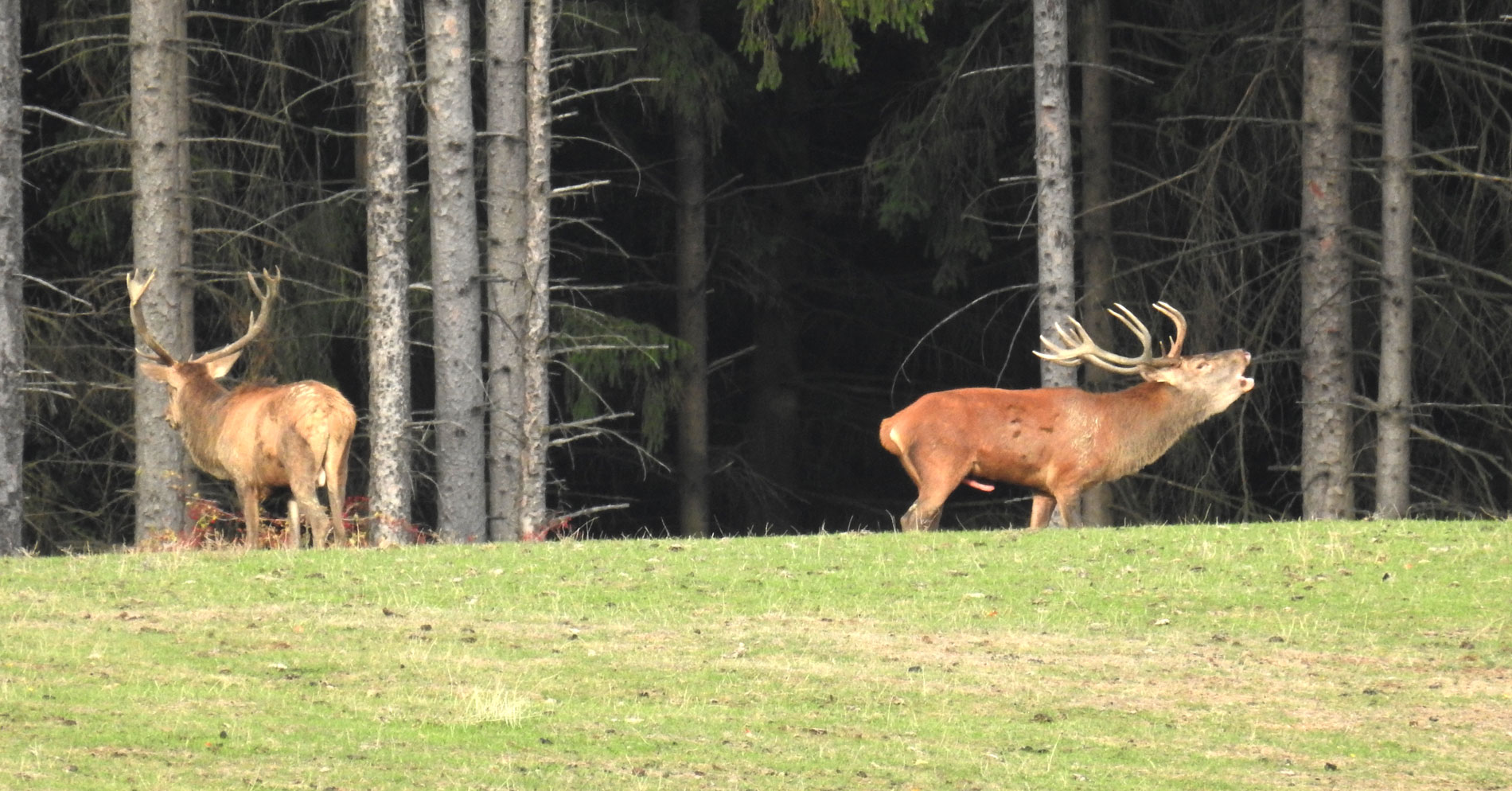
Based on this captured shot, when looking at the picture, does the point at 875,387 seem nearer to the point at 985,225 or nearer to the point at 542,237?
the point at 985,225

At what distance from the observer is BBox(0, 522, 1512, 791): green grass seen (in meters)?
8.91

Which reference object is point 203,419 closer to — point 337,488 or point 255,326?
point 255,326

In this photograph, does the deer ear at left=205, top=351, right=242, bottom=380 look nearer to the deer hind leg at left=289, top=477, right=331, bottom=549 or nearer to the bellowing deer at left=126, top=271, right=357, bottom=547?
the bellowing deer at left=126, top=271, right=357, bottom=547

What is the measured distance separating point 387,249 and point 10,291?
3.16 meters

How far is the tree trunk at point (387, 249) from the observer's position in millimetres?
17984

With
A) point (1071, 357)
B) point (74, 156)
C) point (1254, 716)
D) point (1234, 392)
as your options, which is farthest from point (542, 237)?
point (1254, 716)

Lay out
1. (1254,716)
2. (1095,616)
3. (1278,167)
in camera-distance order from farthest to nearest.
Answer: (1278,167) → (1095,616) → (1254,716)

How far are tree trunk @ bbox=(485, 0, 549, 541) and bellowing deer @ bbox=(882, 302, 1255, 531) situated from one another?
5080mm

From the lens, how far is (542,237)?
19203 mm

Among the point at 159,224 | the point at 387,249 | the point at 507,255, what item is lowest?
the point at 387,249

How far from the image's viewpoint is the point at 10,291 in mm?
17953

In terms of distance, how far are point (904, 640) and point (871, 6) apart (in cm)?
988

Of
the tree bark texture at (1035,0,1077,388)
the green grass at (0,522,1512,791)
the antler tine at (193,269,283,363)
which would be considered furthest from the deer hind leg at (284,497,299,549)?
the tree bark texture at (1035,0,1077,388)

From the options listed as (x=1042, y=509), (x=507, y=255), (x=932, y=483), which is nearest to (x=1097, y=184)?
(x=507, y=255)
